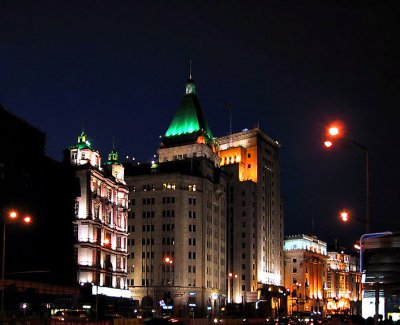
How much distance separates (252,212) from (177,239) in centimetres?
3340

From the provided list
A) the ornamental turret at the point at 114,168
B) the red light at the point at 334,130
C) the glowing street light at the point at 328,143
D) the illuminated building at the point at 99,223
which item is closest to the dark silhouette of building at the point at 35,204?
the illuminated building at the point at 99,223

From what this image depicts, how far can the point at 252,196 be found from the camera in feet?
572

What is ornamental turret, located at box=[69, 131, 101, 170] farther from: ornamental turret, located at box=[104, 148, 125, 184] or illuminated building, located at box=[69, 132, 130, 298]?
ornamental turret, located at box=[104, 148, 125, 184]

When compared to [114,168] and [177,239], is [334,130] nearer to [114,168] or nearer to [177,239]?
[114,168]

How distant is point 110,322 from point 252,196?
12679 centimetres

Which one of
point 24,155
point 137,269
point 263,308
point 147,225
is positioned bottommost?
point 263,308

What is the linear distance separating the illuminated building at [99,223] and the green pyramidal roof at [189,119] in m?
42.5

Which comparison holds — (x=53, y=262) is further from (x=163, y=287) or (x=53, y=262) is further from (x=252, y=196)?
(x=252, y=196)

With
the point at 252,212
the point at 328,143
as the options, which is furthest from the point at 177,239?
the point at 328,143

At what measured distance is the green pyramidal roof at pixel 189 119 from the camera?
17025 centimetres

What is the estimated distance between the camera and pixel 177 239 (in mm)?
146750

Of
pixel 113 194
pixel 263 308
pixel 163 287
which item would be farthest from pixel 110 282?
pixel 263 308

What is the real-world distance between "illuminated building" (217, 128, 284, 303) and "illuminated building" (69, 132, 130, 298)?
5102 centimetres

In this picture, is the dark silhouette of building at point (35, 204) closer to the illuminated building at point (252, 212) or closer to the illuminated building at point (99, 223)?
the illuminated building at point (99, 223)
